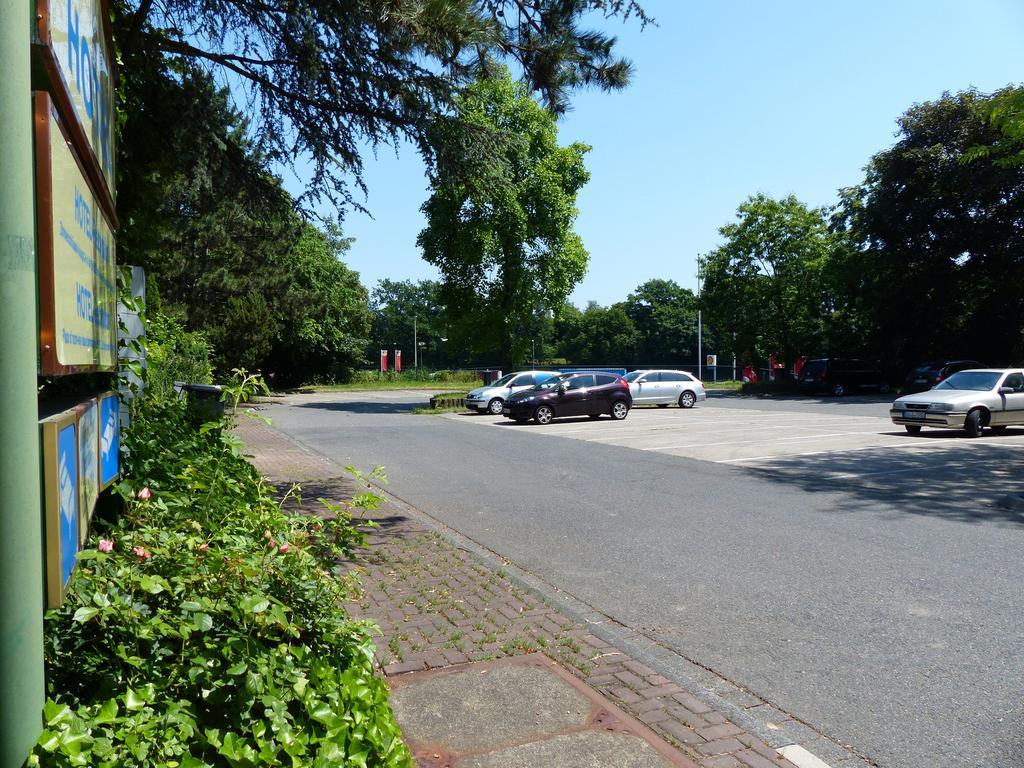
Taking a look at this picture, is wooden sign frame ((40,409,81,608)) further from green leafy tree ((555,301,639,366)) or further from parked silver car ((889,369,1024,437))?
green leafy tree ((555,301,639,366))

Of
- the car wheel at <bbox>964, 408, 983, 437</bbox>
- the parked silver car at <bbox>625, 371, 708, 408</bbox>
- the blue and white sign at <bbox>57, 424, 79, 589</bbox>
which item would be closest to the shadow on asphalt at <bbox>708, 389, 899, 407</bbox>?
the parked silver car at <bbox>625, 371, 708, 408</bbox>

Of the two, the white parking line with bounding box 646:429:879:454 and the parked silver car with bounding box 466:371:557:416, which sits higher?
the parked silver car with bounding box 466:371:557:416

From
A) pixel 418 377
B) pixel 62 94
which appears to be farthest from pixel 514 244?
pixel 418 377

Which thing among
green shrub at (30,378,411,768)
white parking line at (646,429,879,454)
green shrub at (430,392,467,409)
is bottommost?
white parking line at (646,429,879,454)

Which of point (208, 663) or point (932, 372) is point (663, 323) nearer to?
point (932, 372)

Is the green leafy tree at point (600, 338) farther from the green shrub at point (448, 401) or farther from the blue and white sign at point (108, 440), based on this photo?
the blue and white sign at point (108, 440)

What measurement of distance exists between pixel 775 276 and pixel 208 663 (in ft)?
150

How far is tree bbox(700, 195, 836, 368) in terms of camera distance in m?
44.4

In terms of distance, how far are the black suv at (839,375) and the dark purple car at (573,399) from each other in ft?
53.9

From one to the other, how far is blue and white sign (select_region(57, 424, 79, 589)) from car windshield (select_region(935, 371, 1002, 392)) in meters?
20.2

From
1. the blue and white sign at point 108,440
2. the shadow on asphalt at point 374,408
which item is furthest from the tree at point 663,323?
the blue and white sign at point 108,440

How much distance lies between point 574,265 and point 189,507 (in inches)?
1174

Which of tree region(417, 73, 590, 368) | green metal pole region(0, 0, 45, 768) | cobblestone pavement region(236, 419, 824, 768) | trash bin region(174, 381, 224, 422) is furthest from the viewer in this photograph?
tree region(417, 73, 590, 368)

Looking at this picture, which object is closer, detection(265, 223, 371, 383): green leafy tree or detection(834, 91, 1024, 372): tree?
detection(834, 91, 1024, 372): tree
